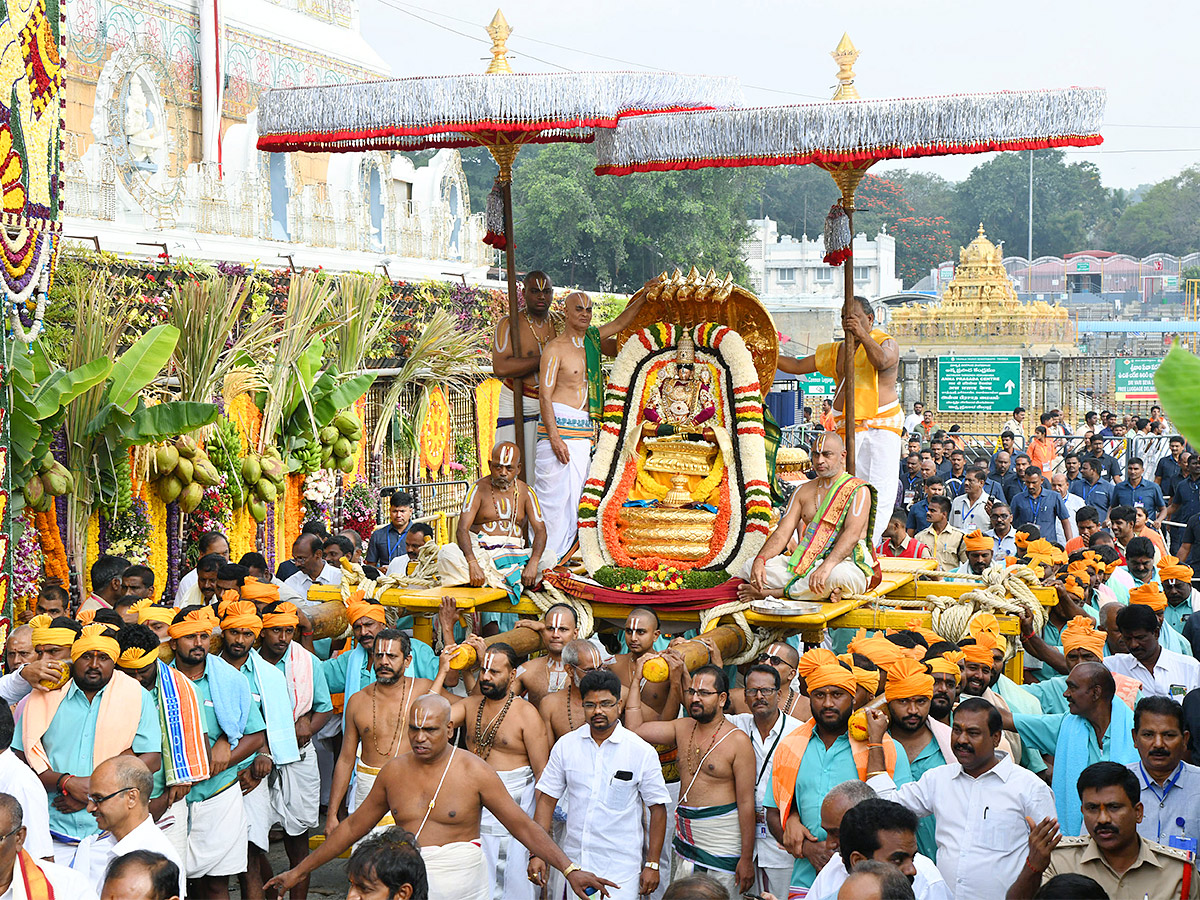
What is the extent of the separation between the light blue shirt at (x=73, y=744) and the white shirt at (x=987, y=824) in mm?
3198

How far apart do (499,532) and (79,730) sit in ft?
9.23

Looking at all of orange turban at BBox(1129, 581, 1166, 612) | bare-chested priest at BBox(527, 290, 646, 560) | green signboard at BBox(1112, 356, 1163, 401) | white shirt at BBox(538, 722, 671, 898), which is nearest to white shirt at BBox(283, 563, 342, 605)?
bare-chested priest at BBox(527, 290, 646, 560)

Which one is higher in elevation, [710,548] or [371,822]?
[710,548]

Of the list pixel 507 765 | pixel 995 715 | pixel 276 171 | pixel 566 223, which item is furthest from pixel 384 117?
pixel 566 223

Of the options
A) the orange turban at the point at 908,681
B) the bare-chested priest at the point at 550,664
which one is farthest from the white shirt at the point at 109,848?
the orange turban at the point at 908,681

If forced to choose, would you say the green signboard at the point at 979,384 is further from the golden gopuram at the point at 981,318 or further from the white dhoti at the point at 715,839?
the white dhoti at the point at 715,839

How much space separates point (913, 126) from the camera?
287 inches

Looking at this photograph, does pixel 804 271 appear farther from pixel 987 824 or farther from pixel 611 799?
pixel 987 824

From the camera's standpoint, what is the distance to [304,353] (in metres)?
12.6

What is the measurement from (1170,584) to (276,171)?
17562mm

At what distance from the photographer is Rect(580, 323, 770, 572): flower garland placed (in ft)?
25.2

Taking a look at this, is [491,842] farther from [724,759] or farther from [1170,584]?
[1170,584]

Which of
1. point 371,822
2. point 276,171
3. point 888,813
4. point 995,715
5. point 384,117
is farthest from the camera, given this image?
point 276,171

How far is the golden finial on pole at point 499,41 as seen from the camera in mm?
7789
